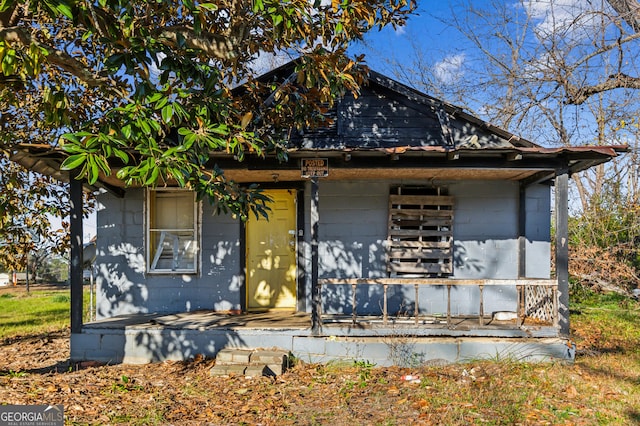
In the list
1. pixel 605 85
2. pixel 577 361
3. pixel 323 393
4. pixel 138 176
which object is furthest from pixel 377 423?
pixel 605 85

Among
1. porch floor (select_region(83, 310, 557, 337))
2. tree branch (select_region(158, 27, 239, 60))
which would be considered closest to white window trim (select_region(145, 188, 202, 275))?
porch floor (select_region(83, 310, 557, 337))

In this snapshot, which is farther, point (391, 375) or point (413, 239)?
point (413, 239)

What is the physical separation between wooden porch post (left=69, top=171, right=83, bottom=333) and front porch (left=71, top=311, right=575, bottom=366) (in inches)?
10.5

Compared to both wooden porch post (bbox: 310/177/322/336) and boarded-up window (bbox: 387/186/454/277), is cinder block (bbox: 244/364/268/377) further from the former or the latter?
boarded-up window (bbox: 387/186/454/277)

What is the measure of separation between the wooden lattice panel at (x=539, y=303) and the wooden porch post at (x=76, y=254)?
675 cm

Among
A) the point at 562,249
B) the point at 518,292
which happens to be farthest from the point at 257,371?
the point at 562,249

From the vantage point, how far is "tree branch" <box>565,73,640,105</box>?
381 inches

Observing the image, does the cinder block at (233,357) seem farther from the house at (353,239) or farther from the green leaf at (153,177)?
the green leaf at (153,177)

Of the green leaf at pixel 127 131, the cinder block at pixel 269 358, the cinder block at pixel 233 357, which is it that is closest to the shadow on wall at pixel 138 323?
the cinder block at pixel 233 357

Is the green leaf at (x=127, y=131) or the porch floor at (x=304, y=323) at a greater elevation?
the green leaf at (x=127, y=131)

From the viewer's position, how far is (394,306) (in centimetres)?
778

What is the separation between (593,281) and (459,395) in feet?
27.4

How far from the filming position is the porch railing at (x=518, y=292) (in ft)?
20.3

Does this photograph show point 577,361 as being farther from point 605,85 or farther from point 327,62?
point 605,85
